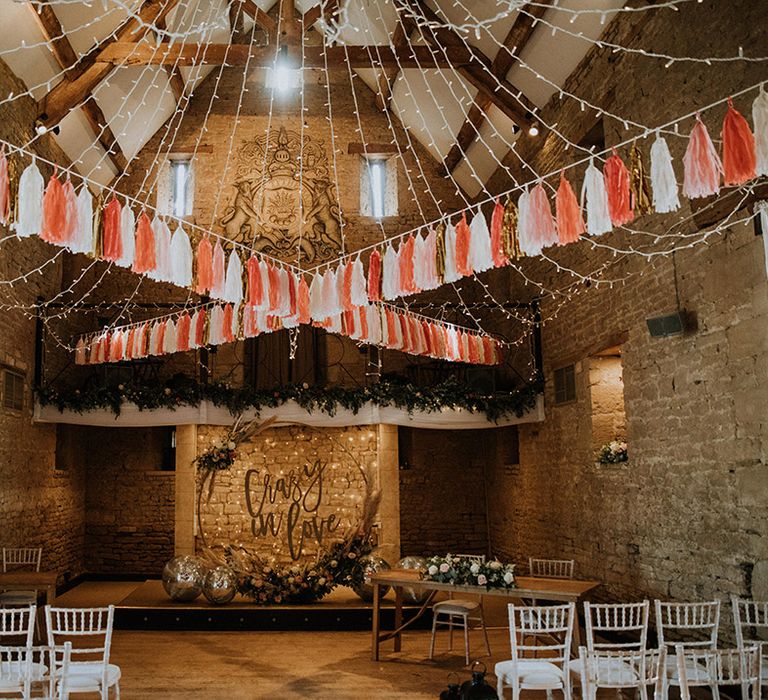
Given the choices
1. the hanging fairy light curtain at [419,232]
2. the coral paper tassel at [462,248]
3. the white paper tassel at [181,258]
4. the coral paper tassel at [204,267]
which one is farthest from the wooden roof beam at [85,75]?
the coral paper tassel at [462,248]

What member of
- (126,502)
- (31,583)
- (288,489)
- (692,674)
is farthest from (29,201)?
(126,502)

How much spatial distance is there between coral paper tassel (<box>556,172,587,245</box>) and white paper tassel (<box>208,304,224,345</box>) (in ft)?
18.0

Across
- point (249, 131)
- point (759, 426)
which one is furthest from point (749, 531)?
point (249, 131)

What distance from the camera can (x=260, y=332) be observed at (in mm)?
9555

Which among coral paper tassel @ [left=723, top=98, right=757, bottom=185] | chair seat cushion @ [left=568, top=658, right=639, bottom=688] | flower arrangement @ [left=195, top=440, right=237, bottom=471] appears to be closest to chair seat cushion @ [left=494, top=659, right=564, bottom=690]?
chair seat cushion @ [left=568, top=658, right=639, bottom=688]

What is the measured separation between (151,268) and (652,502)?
522 centimetres

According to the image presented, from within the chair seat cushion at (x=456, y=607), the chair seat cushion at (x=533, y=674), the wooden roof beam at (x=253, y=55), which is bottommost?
the chair seat cushion at (x=533, y=674)

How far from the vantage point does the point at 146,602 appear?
8.79 m

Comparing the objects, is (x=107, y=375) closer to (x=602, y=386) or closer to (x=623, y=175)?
(x=602, y=386)

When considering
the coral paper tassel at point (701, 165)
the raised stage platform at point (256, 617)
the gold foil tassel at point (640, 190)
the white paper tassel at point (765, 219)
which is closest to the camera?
the coral paper tassel at point (701, 165)

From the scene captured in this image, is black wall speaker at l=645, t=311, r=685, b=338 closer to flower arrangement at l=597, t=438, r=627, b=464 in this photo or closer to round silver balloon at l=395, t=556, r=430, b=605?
flower arrangement at l=597, t=438, r=627, b=464

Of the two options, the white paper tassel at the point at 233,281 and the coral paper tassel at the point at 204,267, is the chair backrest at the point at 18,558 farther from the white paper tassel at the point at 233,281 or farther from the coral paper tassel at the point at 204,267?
the coral paper tassel at the point at 204,267

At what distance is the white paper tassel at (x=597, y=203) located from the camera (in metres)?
4.77

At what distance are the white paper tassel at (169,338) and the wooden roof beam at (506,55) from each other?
4.66 m
